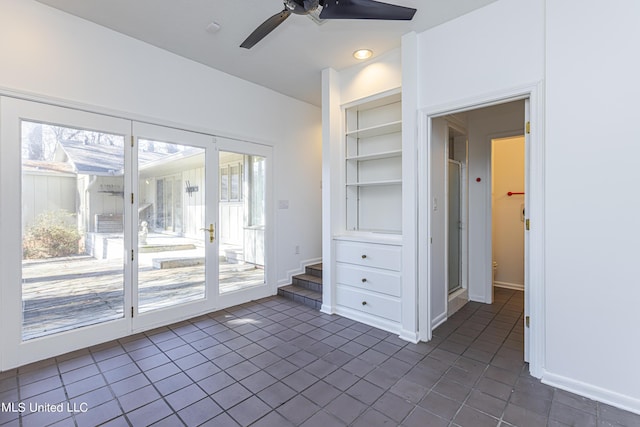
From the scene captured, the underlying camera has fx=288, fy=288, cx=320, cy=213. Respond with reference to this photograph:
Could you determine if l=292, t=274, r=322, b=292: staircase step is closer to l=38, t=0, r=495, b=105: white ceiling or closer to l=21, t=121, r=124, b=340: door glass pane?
l=21, t=121, r=124, b=340: door glass pane

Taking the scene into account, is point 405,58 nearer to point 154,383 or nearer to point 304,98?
point 304,98

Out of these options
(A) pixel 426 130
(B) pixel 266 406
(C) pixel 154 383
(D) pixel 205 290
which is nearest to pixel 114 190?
(D) pixel 205 290

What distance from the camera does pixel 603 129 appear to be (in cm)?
189

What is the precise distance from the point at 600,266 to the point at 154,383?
320cm

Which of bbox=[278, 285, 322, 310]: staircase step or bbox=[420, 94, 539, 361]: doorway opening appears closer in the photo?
bbox=[420, 94, 539, 361]: doorway opening

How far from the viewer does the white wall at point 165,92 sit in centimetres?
238

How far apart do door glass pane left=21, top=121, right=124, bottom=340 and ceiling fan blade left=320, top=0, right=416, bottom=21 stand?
235cm

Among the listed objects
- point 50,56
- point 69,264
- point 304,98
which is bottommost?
point 69,264

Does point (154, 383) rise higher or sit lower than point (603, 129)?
lower

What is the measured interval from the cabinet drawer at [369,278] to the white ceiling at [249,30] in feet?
7.79

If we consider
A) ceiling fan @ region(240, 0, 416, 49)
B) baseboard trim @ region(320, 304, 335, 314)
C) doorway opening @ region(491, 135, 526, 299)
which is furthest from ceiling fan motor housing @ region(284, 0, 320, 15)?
doorway opening @ region(491, 135, 526, 299)

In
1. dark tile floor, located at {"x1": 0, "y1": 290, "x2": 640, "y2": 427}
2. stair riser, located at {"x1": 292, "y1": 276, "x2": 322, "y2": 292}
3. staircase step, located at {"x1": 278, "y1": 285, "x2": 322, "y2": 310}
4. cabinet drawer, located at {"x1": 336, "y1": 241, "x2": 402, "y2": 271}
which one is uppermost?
cabinet drawer, located at {"x1": 336, "y1": 241, "x2": 402, "y2": 271}

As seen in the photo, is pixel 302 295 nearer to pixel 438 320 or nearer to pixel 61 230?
pixel 438 320

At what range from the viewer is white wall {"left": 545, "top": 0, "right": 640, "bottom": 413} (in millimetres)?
Answer: 1818
